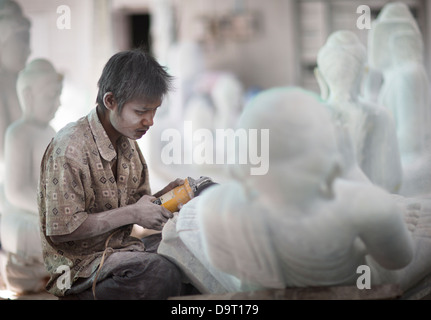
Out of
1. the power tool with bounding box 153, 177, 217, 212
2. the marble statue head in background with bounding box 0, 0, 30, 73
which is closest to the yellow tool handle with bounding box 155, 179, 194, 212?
the power tool with bounding box 153, 177, 217, 212

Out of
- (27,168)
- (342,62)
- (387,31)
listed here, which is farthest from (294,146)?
(387,31)

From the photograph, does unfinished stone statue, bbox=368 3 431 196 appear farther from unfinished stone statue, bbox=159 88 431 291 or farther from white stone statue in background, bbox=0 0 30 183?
white stone statue in background, bbox=0 0 30 183

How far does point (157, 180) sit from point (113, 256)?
356 centimetres

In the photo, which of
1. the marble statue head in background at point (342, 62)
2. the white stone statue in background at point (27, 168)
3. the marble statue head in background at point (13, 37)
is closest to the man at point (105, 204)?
the white stone statue in background at point (27, 168)

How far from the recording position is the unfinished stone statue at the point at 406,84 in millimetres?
3982

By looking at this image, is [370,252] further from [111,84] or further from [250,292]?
[111,84]

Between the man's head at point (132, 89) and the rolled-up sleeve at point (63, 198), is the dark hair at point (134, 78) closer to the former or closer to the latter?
the man's head at point (132, 89)

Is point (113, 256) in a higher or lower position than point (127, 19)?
lower

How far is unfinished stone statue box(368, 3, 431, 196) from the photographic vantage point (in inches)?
157

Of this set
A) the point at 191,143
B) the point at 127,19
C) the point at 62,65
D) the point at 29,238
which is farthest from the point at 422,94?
the point at 127,19

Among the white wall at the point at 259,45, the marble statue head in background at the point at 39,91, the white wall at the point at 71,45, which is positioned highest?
the white wall at the point at 259,45

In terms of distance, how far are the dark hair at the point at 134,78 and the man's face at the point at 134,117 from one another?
0.7 inches

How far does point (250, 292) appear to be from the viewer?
2158 mm

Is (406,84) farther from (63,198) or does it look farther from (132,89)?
(63,198)
